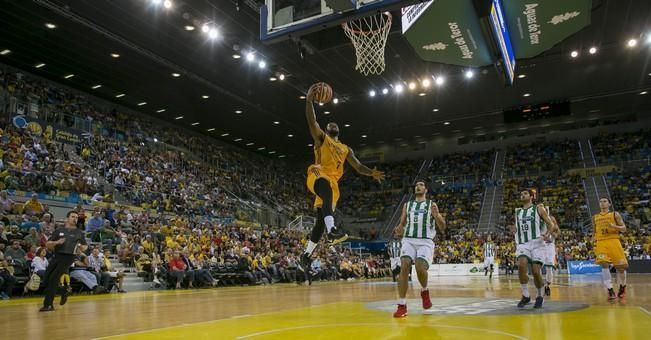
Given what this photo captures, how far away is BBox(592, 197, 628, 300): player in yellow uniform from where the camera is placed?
28.8 ft

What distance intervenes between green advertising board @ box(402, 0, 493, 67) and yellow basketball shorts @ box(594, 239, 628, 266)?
4.38 metres

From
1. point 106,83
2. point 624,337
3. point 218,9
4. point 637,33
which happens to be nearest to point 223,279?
point 218,9

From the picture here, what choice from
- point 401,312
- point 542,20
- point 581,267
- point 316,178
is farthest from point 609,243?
point 581,267

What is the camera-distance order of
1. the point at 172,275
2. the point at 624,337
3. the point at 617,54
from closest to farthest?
1. the point at 624,337
2. the point at 172,275
3. the point at 617,54

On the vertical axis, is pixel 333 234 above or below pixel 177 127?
below

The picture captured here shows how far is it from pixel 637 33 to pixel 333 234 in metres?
19.3

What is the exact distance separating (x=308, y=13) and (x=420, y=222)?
351cm

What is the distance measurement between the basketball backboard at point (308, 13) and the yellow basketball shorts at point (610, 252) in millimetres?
5840

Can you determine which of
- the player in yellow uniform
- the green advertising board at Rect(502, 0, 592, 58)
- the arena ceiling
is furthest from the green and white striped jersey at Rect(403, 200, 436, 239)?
the arena ceiling

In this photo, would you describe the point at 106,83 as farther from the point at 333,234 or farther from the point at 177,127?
the point at 333,234

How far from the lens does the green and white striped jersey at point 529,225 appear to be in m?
7.60

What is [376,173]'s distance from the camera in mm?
6180

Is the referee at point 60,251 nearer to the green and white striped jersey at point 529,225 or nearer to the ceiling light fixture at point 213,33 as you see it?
the green and white striped jersey at point 529,225

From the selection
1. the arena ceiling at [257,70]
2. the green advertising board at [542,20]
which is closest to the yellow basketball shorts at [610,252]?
the green advertising board at [542,20]
